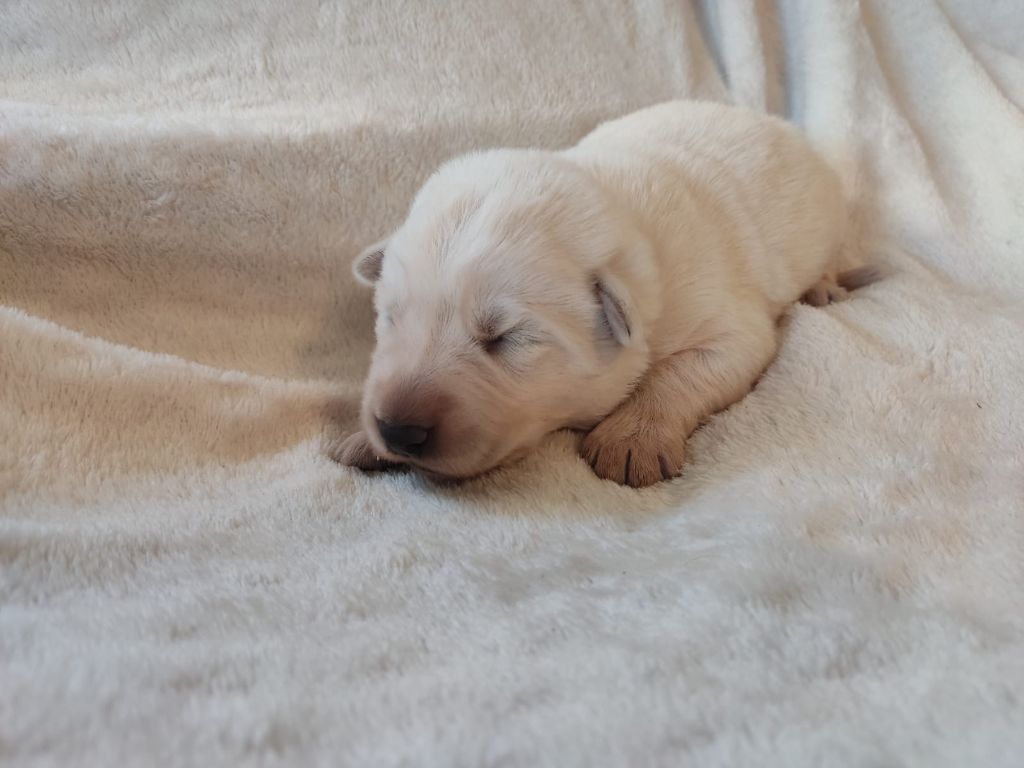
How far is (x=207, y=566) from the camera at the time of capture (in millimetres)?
1389

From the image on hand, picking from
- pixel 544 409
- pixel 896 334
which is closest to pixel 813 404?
pixel 896 334

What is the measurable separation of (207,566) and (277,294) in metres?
1.13

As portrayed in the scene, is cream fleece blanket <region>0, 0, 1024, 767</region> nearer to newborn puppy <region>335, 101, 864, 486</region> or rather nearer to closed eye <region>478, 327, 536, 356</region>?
newborn puppy <region>335, 101, 864, 486</region>

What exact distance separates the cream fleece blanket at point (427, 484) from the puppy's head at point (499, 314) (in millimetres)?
147

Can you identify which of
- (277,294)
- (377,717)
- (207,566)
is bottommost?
(277,294)

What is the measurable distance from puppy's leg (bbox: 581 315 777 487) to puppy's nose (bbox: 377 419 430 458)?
17.1 inches

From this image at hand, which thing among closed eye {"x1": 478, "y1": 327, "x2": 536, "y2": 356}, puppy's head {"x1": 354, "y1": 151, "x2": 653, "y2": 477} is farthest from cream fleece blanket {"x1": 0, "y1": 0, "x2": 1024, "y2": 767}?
closed eye {"x1": 478, "y1": 327, "x2": 536, "y2": 356}

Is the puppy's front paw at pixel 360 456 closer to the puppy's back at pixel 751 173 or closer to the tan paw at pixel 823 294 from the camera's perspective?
the puppy's back at pixel 751 173

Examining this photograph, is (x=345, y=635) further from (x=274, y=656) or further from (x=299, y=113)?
(x=299, y=113)

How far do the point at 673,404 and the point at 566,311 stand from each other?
0.38 metres

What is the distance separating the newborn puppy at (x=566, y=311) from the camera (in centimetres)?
167

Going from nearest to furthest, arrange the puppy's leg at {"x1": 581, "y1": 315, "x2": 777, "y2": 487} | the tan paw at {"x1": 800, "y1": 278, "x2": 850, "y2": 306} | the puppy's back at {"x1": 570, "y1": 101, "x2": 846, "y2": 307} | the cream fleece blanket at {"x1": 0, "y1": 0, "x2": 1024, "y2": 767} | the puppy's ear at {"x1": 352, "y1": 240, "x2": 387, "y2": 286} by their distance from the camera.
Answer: the cream fleece blanket at {"x1": 0, "y1": 0, "x2": 1024, "y2": 767}
the puppy's leg at {"x1": 581, "y1": 315, "x2": 777, "y2": 487}
the puppy's ear at {"x1": 352, "y1": 240, "x2": 387, "y2": 286}
the puppy's back at {"x1": 570, "y1": 101, "x2": 846, "y2": 307}
the tan paw at {"x1": 800, "y1": 278, "x2": 850, "y2": 306}

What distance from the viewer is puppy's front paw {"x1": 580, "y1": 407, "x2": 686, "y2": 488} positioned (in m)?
1.79

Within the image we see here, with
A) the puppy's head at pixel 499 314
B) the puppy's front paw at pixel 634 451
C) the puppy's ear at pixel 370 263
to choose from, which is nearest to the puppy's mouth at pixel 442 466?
the puppy's head at pixel 499 314
